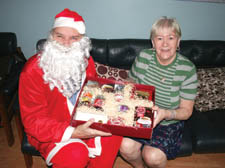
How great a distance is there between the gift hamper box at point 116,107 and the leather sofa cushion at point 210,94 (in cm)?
90

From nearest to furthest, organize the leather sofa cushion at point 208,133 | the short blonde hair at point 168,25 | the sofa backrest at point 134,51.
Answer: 1. the short blonde hair at point 168,25
2. the leather sofa cushion at point 208,133
3. the sofa backrest at point 134,51

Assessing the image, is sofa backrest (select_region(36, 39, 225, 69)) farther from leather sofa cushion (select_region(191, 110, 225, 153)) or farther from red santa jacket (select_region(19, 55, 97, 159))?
red santa jacket (select_region(19, 55, 97, 159))

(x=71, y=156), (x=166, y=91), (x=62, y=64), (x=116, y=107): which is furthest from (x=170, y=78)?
(x=71, y=156)

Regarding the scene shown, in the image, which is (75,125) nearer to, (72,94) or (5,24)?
(72,94)

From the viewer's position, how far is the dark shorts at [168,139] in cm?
149

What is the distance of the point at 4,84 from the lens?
1.89 m

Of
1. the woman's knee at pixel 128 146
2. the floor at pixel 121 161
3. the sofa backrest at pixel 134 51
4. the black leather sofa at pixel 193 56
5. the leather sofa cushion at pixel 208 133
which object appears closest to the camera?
the woman's knee at pixel 128 146

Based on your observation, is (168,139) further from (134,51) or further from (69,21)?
(69,21)

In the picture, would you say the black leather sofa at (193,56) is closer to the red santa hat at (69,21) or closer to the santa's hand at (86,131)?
the red santa hat at (69,21)

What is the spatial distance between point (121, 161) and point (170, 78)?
113cm

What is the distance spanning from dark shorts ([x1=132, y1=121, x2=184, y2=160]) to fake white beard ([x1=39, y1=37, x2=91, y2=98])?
0.77 meters

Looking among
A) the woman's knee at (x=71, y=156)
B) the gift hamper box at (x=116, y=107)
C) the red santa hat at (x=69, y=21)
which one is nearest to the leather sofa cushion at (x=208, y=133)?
the gift hamper box at (x=116, y=107)

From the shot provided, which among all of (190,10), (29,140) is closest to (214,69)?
(190,10)

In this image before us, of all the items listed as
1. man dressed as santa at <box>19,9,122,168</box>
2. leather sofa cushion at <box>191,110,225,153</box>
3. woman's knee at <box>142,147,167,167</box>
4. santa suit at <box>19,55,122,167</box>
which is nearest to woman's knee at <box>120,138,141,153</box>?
woman's knee at <box>142,147,167,167</box>
